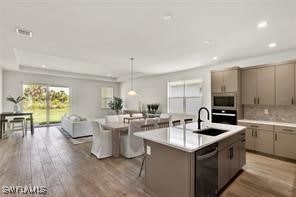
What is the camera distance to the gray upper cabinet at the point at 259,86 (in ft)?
13.2

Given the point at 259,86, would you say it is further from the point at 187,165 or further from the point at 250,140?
the point at 187,165

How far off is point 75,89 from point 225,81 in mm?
7763

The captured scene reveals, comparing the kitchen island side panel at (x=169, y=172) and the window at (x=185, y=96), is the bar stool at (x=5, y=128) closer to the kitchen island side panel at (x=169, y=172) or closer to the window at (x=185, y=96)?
the kitchen island side panel at (x=169, y=172)

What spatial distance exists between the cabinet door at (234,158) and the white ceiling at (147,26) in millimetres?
2125

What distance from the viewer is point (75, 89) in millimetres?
8859

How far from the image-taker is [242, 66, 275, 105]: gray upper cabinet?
13.2 feet

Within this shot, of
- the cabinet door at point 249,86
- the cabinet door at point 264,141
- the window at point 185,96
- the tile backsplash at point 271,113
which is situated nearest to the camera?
the cabinet door at point 264,141

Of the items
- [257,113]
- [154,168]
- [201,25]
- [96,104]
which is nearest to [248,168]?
[257,113]

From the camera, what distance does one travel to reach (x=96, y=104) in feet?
31.8

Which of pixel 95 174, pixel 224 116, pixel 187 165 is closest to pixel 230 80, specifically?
pixel 224 116

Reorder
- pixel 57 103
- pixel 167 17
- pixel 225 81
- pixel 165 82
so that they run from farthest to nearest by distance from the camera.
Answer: pixel 57 103
pixel 165 82
pixel 225 81
pixel 167 17

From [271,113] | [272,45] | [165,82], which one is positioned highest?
[272,45]

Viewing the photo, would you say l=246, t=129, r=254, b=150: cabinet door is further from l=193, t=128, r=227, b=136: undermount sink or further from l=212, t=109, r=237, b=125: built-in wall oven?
l=193, t=128, r=227, b=136: undermount sink

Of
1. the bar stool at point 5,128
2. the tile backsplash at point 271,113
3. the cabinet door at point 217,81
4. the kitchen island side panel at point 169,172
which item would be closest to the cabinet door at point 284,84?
the tile backsplash at point 271,113
